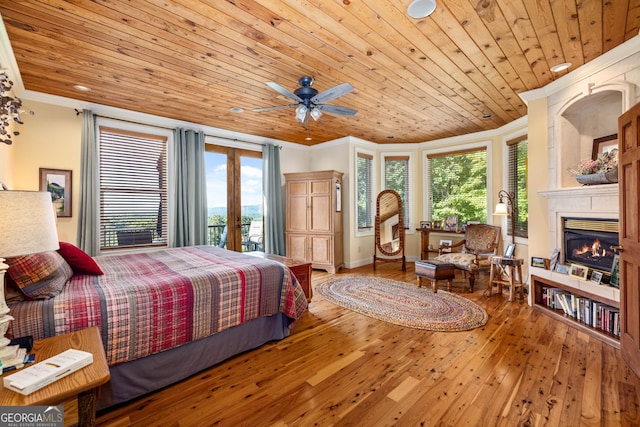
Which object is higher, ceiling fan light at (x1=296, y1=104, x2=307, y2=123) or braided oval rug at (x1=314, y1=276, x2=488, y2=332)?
ceiling fan light at (x1=296, y1=104, x2=307, y2=123)

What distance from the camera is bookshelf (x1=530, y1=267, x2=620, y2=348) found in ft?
8.54

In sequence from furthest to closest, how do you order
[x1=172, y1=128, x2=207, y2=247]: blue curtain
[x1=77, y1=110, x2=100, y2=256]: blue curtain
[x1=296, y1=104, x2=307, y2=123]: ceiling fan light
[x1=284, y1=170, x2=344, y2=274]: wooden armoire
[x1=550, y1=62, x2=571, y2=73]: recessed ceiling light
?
[x1=284, y1=170, x2=344, y2=274]: wooden armoire, [x1=172, y1=128, x2=207, y2=247]: blue curtain, [x1=77, y1=110, x2=100, y2=256]: blue curtain, [x1=296, y1=104, x2=307, y2=123]: ceiling fan light, [x1=550, y1=62, x2=571, y2=73]: recessed ceiling light

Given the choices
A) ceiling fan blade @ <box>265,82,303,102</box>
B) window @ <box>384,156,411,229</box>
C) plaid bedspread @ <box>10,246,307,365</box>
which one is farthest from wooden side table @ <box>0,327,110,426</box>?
window @ <box>384,156,411,229</box>

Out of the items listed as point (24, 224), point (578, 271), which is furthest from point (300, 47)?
point (578, 271)

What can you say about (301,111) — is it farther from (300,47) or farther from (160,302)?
(160,302)

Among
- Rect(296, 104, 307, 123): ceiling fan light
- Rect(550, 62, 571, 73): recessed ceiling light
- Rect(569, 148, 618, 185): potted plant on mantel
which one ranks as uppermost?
Rect(550, 62, 571, 73): recessed ceiling light

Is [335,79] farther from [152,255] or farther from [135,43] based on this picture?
[152,255]

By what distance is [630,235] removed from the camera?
215cm

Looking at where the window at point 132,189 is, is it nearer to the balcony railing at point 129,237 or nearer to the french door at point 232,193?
the balcony railing at point 129,237

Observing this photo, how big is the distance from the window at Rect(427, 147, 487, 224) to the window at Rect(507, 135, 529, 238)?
19.6 inches

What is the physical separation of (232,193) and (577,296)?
4.95 metres

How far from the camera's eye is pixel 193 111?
4078 millimetres

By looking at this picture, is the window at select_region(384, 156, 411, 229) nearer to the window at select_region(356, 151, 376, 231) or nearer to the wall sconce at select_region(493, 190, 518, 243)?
the window at select_region(356, 151, 376, 231)

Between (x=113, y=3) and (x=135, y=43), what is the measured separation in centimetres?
48
